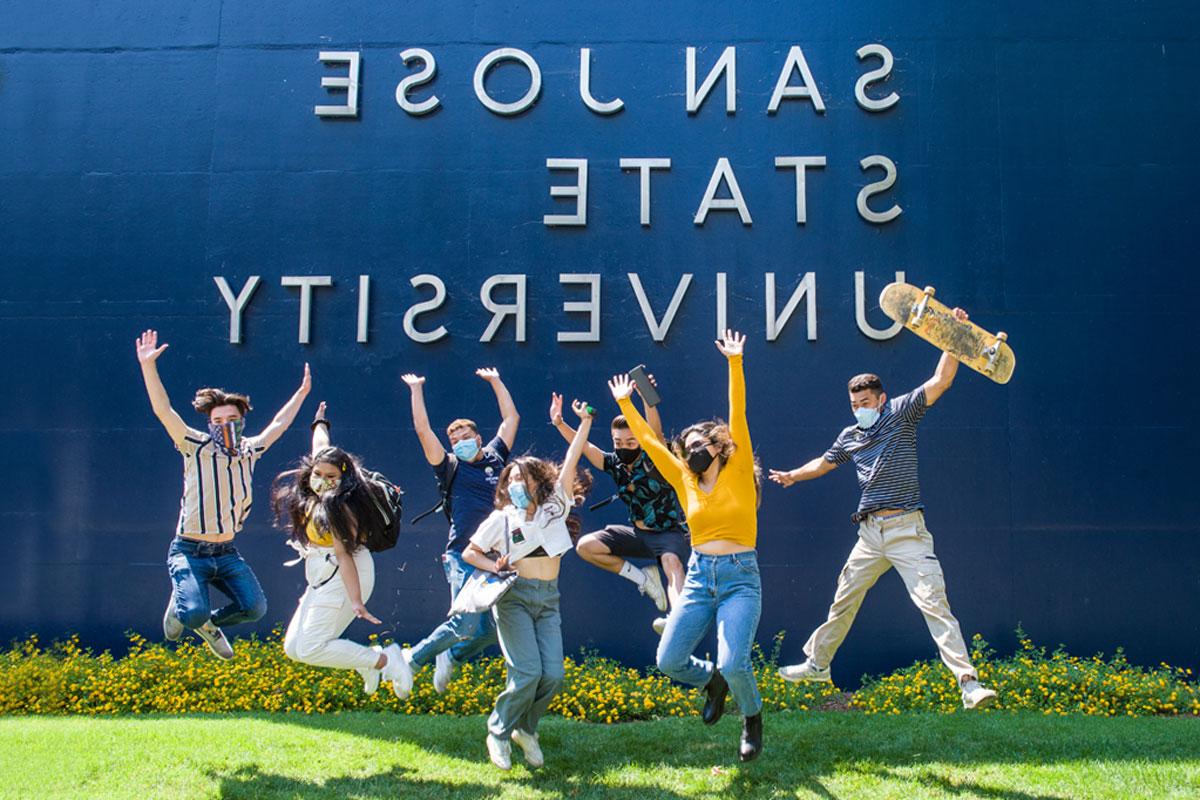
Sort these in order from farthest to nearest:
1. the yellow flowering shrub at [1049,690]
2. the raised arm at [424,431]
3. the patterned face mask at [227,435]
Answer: the yellow flowering shrub at [1049,690], the raised arm at [424,431], the patterned face mask at [227,435]

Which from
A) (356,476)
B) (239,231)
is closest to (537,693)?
(356,476)

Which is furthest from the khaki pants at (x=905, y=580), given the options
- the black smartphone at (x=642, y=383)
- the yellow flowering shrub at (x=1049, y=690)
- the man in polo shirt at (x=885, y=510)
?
the black smartphone at (x=642, y=383)

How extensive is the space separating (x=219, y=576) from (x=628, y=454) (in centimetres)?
313

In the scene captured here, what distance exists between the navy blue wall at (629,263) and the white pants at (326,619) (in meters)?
2.85

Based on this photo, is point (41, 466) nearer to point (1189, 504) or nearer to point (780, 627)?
point (780, 627)

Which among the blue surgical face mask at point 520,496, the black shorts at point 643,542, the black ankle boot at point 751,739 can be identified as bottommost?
the black ankle boot at point 751,739

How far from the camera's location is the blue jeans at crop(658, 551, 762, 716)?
631 centimetres

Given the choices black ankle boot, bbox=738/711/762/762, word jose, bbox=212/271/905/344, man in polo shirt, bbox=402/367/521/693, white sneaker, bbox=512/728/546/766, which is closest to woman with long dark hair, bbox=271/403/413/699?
man in polo shirt, bbox=402/367/521/693

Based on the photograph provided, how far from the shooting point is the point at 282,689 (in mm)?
8883

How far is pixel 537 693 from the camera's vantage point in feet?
22.1

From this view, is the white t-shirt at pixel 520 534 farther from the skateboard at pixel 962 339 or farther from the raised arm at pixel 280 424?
the skateboard at pixel 962 339

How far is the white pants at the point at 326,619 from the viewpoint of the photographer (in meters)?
6.84

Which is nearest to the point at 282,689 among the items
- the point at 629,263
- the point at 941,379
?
the point at 629,263

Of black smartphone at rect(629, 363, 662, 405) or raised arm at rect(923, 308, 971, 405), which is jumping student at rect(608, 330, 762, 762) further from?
raised arm at rect(923, 308, 971, 405)
